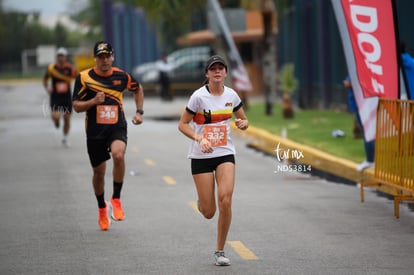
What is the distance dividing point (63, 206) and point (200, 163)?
423cm

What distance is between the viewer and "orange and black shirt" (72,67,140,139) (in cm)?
1111

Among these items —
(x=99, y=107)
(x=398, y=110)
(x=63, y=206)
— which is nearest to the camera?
(x=99, y=107)

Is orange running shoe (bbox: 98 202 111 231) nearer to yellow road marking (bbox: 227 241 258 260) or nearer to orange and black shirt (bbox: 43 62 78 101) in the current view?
yellow road marking (bbox: 227 241 258 260)

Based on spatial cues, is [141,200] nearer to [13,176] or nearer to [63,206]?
[63,206]

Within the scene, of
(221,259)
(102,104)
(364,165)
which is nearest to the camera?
(221,259)

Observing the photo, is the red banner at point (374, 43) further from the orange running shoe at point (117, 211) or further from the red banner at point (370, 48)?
the orange running shoe at point (117, 211)

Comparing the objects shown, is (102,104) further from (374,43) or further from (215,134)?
(374,43)

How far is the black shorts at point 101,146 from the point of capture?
439 inches


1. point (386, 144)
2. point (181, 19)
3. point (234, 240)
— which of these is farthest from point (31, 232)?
point (181, 19)

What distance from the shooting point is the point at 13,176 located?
17.0m

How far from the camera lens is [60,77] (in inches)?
882

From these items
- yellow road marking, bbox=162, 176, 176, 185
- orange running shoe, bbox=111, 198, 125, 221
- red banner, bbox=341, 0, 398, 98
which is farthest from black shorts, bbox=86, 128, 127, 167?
yellow road marking, bbox=162, 176, 176, 185

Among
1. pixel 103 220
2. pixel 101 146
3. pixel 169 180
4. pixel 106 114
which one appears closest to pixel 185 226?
pixel 103 220

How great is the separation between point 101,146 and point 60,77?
11.5 m
